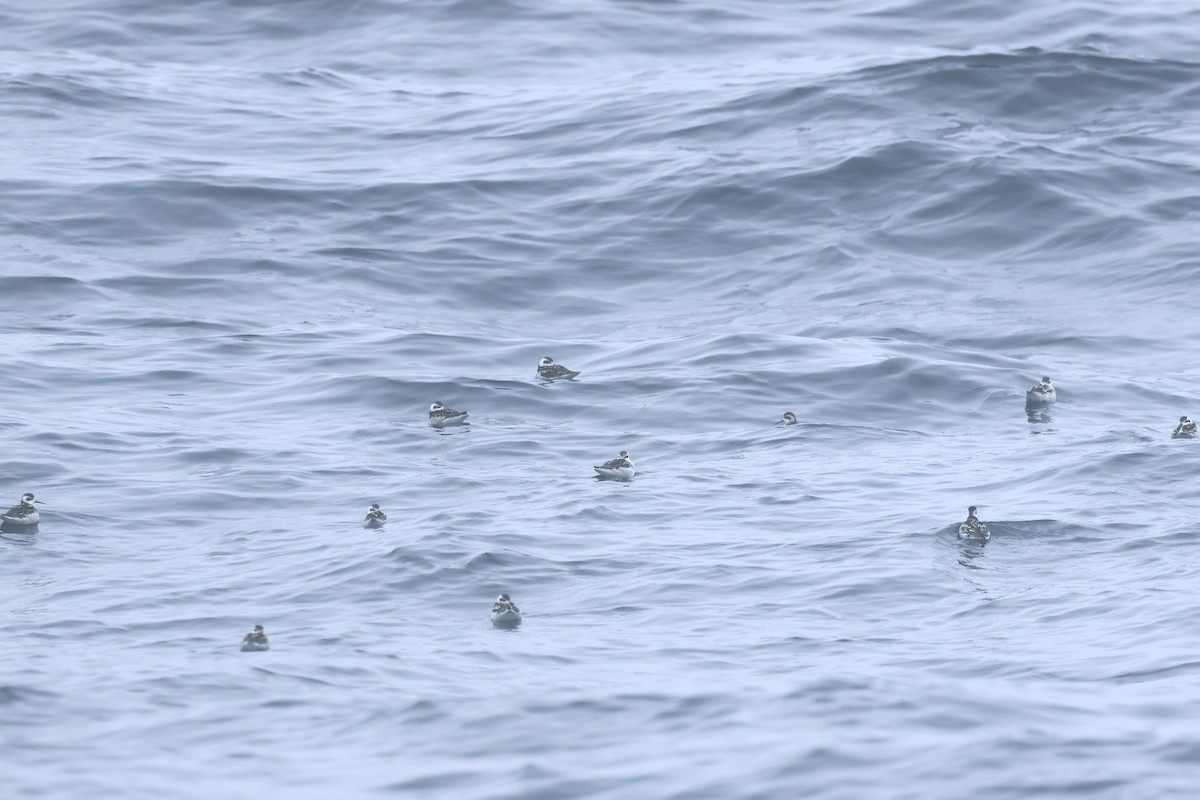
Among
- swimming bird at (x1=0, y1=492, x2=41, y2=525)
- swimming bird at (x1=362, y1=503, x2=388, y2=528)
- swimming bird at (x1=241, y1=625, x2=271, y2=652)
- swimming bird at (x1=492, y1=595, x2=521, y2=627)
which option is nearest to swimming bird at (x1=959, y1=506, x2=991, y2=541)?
swimming bird at (x1=492, y1=595, x2=521, y2=627)

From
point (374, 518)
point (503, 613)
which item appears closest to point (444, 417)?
point (374, 518)

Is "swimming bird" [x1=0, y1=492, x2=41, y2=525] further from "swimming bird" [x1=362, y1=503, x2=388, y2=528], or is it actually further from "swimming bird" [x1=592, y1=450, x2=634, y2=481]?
"swimming bird" [x1=592, y1=450, x2=634, y2=481]

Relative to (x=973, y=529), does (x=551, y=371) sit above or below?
above

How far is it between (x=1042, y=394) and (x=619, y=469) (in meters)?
6.42

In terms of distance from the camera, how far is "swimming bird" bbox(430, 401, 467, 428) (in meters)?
23.5

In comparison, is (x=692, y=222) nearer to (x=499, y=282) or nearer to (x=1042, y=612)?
(x=499, y=282)

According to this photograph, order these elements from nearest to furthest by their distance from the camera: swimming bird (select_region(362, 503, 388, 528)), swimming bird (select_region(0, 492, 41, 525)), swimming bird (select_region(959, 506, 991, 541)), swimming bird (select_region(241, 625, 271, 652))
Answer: swimming bird (select_region(241, 625, 271, 652)), swimming bird (select_region(959, 506, 991, 541)), swimming bird (select_region(0, 492, 41, 525)), swimming bird (select_region(362, 503, 388, 528))

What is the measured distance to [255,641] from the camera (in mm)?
14984

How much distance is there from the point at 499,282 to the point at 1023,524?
1428 cm

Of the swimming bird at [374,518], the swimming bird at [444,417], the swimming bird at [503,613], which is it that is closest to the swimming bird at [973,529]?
the swimming bird at [503,613]

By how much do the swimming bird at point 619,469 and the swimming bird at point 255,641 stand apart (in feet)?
21.7

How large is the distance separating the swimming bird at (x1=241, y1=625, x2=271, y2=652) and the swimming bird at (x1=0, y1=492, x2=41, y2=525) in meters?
4.85

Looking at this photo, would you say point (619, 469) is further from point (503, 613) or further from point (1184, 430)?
point (1184, 430)

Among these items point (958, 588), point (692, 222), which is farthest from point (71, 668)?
point (692, 222)
